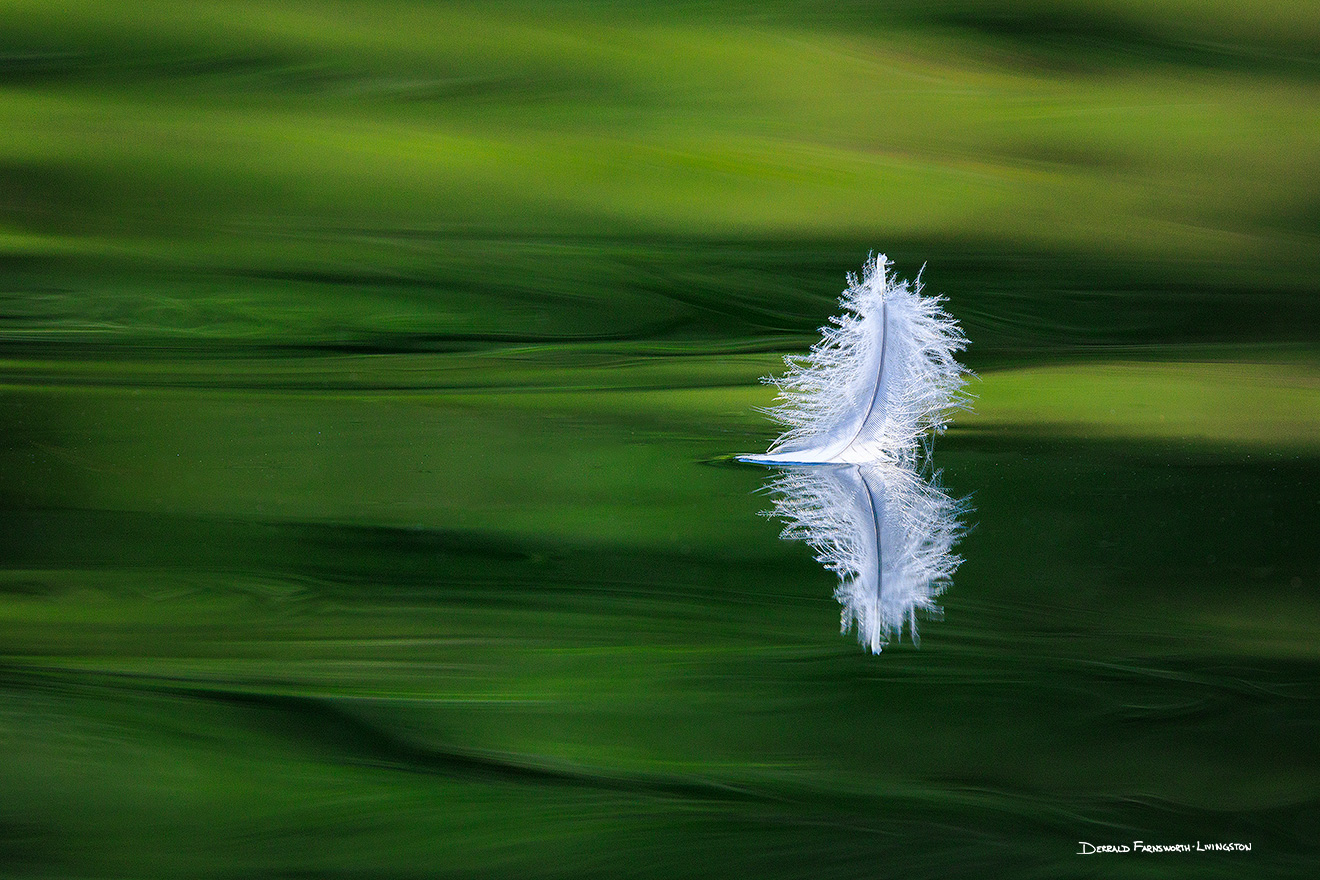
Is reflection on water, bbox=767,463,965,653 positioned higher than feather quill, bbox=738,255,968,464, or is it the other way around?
feather quill, bbox=738,255,968,464

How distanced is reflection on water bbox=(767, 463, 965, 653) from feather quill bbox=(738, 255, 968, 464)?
0.08ft

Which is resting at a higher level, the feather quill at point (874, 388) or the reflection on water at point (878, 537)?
the feather quill at point (874, 388)

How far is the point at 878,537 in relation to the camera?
0.82m

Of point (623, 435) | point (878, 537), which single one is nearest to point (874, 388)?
point (878, 537)

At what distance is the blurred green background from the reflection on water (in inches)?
0.7

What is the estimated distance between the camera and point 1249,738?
791 millimetres

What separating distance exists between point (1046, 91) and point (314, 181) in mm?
742

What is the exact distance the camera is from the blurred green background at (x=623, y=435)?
76 centimetres

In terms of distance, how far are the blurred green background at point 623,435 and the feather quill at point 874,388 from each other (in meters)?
0.04

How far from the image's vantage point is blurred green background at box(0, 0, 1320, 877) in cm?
76

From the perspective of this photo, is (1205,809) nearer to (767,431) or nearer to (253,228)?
(767,431)

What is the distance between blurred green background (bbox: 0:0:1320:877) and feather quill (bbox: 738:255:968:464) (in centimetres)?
4

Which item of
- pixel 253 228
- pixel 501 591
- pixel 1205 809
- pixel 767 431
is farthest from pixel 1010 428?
pixel 253 228

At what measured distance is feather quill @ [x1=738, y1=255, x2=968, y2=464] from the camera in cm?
85
